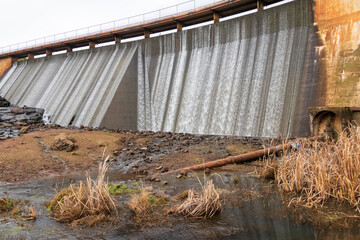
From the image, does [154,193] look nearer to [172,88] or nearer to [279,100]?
[279,100]

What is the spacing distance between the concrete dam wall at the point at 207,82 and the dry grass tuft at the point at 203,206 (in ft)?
30.5

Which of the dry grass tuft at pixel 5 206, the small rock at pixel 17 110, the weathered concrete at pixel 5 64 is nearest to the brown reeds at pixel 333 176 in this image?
the dry grass tuft at pixel 5 206

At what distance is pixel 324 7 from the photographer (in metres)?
13.2

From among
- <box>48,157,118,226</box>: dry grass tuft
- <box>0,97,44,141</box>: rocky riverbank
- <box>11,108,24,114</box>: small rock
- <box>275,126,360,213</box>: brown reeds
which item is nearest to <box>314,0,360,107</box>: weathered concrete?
<box>275,126,360,213</box>: brown reeds

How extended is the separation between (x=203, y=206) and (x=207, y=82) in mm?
13566

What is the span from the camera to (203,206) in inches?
170

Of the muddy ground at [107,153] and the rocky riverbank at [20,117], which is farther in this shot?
the rocky riverbank at [20,117]

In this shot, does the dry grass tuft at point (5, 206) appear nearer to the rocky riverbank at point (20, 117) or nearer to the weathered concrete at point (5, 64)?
the rocky riverbank at point (20, 117)

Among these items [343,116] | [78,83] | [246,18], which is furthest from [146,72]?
[343,116]

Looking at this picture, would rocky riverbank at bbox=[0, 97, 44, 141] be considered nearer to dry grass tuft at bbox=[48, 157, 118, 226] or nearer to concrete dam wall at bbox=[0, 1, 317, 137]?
concrete dam wall at bbox=[0, 1, 317, 137]

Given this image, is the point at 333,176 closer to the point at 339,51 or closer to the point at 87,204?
the point at 87,204

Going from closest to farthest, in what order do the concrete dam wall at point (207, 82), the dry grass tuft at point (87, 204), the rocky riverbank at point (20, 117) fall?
1. the dry grass tuft at point (87, 204)
2. the concrete dam wall at point (207, 82)
3. the rocky riverbank at point (20, 117)

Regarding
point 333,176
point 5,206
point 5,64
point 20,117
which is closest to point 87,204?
point 5,206

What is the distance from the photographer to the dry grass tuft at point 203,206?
4.30 meters
